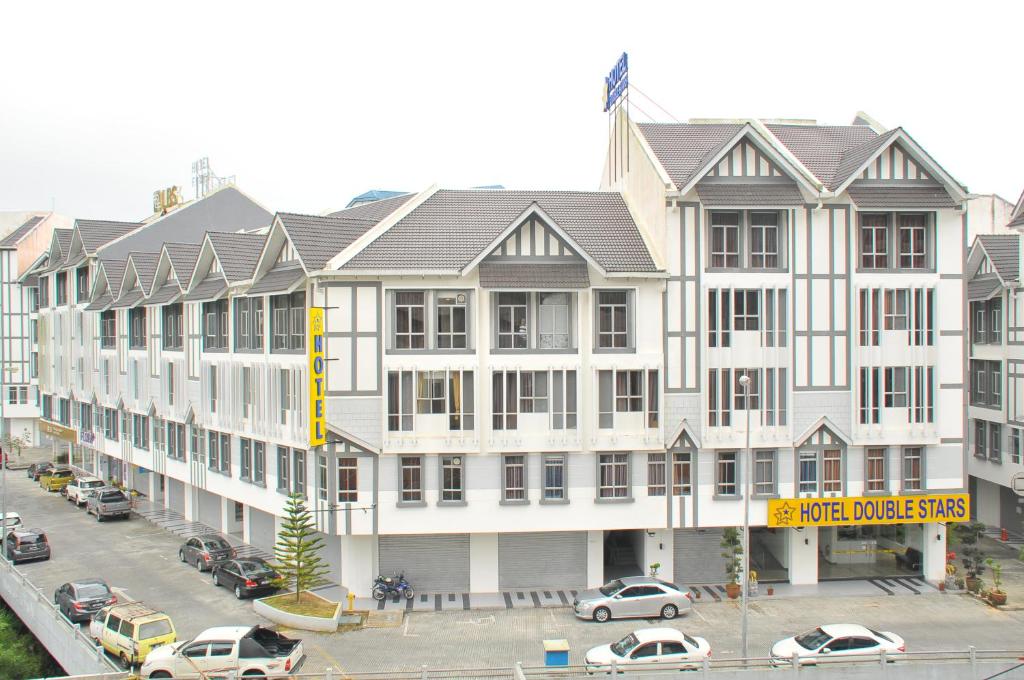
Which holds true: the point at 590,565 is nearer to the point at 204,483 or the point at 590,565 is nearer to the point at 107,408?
the point at 204,483

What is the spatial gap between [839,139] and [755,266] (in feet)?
29.2

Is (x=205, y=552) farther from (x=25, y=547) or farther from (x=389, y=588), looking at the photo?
A: (x=389, y=588)

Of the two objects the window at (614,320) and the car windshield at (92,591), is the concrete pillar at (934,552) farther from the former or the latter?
the car windshield at (92,591)

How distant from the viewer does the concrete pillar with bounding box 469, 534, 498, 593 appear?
3428 centimetres

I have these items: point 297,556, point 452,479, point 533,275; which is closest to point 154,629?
point 297,556

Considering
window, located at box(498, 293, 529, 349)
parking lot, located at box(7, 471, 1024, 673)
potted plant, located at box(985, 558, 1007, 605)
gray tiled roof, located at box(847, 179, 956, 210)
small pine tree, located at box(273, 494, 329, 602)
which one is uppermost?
gray tiled roof, located at box(847, 179, 956, 210)

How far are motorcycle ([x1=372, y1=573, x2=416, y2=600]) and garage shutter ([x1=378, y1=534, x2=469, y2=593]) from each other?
2.45 ft

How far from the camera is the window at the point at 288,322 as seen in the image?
34.9 meters

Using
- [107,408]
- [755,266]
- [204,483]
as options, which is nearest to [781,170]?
[755,266]

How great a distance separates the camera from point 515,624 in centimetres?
3083

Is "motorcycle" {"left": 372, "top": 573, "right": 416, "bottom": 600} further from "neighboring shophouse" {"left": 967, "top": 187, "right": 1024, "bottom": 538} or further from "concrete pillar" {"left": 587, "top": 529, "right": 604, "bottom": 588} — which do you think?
"neighboring shophouse" {"left": 967, "top": 187, "right": 1024, "bottom": 538}

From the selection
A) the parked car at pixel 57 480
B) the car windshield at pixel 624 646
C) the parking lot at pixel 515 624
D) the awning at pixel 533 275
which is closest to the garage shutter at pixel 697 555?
the parking lot at pixel 515 624

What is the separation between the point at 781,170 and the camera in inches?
1340

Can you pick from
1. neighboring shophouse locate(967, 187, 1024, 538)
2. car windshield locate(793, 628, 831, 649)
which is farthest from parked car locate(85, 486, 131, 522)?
neighboring shophouse locate(967, 187, 1024, 538)
